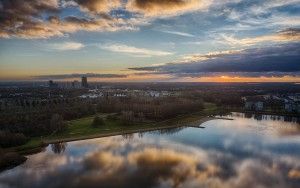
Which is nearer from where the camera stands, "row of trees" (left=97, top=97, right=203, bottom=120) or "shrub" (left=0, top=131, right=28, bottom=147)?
"shrub" (left=0, top=131, right=28, bottom=147)

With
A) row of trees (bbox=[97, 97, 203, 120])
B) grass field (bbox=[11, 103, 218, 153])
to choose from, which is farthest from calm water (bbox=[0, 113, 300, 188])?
row of trees (bbox=[97, 97, 203, 120])

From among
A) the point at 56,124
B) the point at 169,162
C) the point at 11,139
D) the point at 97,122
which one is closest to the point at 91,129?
the point at 97,122

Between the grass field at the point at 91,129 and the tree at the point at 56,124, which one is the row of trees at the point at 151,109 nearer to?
the grass field at the point at 91,129

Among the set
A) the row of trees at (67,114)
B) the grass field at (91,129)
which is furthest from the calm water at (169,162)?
the row of trees at (67,114)

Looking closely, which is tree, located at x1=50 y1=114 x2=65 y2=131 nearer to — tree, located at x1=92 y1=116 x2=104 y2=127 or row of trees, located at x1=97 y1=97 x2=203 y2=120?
tree, located at x1=92 y1=116 x2=104 y2=127

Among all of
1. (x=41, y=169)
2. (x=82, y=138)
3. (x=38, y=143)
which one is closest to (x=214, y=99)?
(x=82, y=138)

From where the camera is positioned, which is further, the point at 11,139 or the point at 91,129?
the point at 91,129

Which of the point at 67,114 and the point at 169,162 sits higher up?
the point at 67,114

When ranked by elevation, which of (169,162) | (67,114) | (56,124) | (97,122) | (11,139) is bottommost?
(169,162)

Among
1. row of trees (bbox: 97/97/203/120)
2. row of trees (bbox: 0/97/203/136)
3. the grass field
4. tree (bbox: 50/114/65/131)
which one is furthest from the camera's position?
row of trees (bbox: 97/97/203/120)

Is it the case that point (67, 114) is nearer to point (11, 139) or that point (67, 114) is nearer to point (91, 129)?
point (91, 129)
